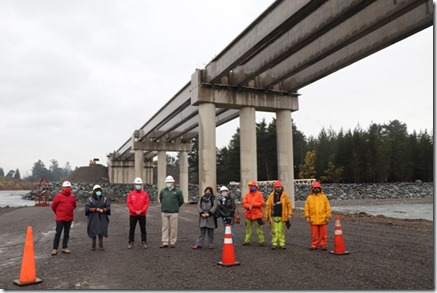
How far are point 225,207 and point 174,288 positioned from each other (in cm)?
432

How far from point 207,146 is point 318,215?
1779cm

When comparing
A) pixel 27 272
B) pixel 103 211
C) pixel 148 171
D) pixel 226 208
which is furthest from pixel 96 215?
pixel 148 171

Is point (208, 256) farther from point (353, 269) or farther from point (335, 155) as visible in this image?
point (335, 155)

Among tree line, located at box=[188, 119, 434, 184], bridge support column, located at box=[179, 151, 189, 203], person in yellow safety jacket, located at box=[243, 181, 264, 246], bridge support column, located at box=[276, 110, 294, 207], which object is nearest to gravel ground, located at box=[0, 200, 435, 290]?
person in yellow safety jacket, located at box=[243, 181, 264, 246]

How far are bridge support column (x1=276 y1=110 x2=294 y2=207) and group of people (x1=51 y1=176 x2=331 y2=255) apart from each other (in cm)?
1809

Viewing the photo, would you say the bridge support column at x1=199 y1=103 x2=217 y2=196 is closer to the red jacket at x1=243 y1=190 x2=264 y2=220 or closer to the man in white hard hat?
the man in white hard hat

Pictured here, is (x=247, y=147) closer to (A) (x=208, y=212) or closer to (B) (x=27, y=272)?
(A) (x=208, y=212)

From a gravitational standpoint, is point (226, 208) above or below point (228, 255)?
above

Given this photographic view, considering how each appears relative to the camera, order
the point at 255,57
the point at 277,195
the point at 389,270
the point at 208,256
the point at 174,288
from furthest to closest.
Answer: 1. the point at 255,57
2. the point at 277,195
3. the point at 208,256
4. the point at 389,270
5. the point at 174,288

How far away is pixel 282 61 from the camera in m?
23.2

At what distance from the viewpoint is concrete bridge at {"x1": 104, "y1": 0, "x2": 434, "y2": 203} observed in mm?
17312

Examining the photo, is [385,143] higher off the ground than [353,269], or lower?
higher

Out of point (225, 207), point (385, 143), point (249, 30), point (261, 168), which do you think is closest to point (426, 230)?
point (225, 207)

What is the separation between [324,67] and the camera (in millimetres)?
24734
